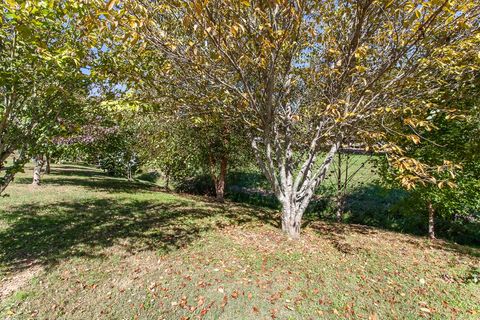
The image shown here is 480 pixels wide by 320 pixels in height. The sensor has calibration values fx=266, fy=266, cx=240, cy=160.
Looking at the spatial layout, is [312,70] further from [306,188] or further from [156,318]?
[156,318]

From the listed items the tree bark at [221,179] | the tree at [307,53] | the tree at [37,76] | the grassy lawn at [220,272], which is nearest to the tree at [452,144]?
the tree at [307,53]

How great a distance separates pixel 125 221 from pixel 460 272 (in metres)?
8.19

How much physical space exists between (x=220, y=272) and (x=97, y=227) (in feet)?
14.0

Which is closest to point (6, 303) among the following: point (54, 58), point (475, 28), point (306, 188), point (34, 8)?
point (54, 58)

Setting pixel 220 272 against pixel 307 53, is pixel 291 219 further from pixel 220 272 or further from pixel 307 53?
pixel 307 53

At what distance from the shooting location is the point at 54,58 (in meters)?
3.37

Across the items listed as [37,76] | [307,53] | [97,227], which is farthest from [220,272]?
[307,53]

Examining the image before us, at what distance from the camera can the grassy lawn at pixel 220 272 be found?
4.00 metres

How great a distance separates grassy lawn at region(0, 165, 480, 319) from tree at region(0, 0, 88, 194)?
6.70 ft

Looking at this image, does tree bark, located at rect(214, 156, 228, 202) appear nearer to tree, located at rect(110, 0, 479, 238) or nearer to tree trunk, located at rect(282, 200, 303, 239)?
tree, located at rect(110, 0, 479, 238)

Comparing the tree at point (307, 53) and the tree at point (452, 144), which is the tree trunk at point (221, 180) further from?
the tree at point (452, 144)

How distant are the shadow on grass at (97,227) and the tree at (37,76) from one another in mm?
1883

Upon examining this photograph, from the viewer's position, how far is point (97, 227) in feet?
23.8

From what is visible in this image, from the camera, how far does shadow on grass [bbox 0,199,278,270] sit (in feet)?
18.6
